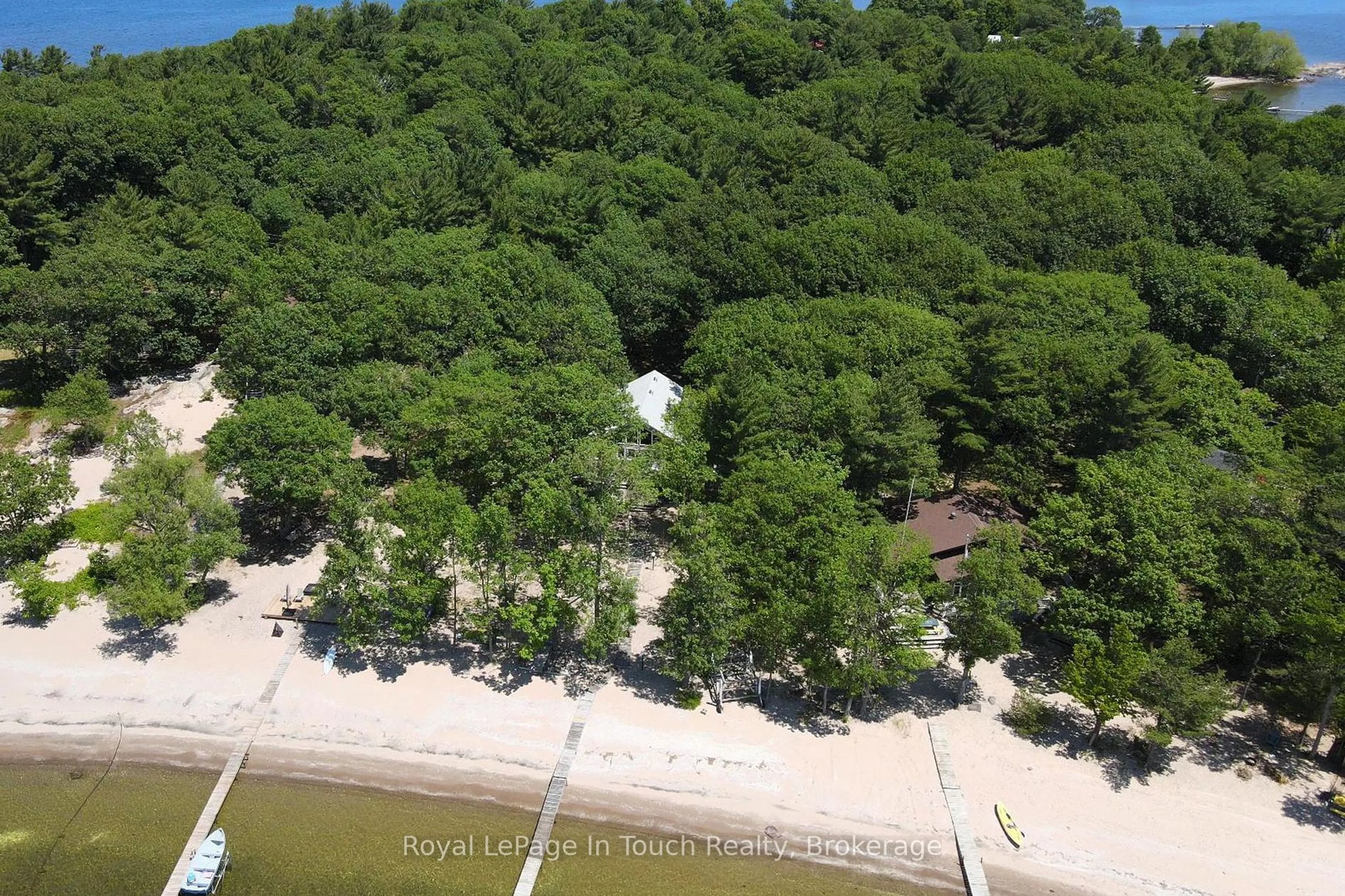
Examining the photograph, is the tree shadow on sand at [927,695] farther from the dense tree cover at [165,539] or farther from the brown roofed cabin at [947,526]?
the dense tree cover at [165,539]

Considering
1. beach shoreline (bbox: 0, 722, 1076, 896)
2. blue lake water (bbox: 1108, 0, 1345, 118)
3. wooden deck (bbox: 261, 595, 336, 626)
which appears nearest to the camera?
beach shoreline (bbox: 0, 722, 1076, 896)

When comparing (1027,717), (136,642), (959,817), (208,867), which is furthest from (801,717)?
(136,642)

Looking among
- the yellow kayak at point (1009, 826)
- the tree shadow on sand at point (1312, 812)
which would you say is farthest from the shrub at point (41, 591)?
the tree shadow on sand at point (1312, 812)

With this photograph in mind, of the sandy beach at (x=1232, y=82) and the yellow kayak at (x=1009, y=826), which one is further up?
the sandy beach at (x=1232, y=82)

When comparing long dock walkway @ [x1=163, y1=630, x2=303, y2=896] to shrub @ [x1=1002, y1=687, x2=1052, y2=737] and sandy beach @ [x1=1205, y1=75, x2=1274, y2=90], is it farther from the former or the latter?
sandy beach @ [x1=1205, y1=75, x2=1274, y2=90]

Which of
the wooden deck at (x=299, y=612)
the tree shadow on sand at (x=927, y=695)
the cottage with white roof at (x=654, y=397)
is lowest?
the tree shadow on sand at (x=927, y=695)

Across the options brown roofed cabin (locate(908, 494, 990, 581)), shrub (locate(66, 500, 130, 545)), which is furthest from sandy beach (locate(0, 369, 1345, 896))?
brown roofed cabin (locate(908, 494, 990, 581))

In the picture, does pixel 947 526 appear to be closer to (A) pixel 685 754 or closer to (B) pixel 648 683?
(B) pixel 648 683
